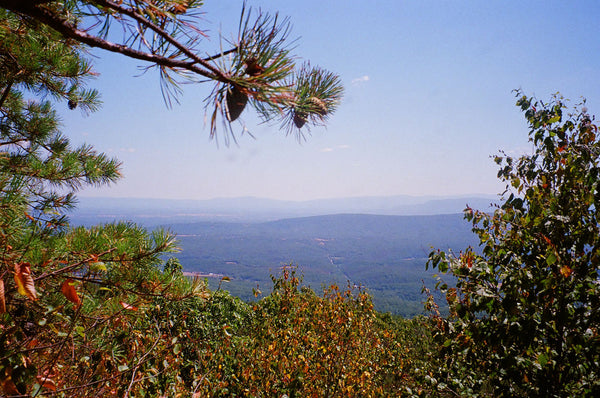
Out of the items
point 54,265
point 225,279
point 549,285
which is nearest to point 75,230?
point 54,265

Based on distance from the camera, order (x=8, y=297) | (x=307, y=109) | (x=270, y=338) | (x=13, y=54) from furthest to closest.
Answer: (x=270, y=338)
(x=13, y=54)
(x=307, y=109)
(x=8, y=297)

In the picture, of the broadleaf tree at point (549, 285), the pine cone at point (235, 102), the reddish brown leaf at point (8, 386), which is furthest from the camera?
the broadleaf tree at point (549, 285)

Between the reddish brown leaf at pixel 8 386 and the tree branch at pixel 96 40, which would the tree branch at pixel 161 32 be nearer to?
the tree branch at pixel 96 40

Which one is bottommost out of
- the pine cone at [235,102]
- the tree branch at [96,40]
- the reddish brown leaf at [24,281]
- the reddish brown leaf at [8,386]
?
the reddish brown leaf at [8,386]

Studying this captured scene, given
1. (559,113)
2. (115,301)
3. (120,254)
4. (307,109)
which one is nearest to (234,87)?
(307,109)

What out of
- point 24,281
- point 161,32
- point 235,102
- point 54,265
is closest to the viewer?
point 24,281

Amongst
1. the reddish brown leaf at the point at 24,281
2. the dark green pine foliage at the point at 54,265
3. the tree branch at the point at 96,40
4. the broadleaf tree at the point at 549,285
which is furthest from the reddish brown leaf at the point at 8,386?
the broadleaf tree at the point at 549,285

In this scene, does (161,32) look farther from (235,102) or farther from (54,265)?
(54,265)

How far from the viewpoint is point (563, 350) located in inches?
72.6

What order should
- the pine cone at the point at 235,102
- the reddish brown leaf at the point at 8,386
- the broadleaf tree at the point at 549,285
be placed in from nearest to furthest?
the reddish brown leaf at the point at 8,386
the pine cone at the point at 235,102
the broadleaf tree at the point at 549,285

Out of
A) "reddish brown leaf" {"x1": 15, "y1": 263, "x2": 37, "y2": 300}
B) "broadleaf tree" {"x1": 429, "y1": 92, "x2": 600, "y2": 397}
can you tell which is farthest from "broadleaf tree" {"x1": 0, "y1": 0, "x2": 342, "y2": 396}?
"broadleaf tree" {"x1": 429, "y1": 92, "x2": 600, "y2": 397}

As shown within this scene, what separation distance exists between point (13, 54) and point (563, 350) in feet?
14.8

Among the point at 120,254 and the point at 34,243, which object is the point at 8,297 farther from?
the point at 120,254

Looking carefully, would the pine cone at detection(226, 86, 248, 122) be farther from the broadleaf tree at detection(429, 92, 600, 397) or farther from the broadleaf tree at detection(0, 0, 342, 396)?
the broadleaf tree at detection(429, 92, 600, 397)
